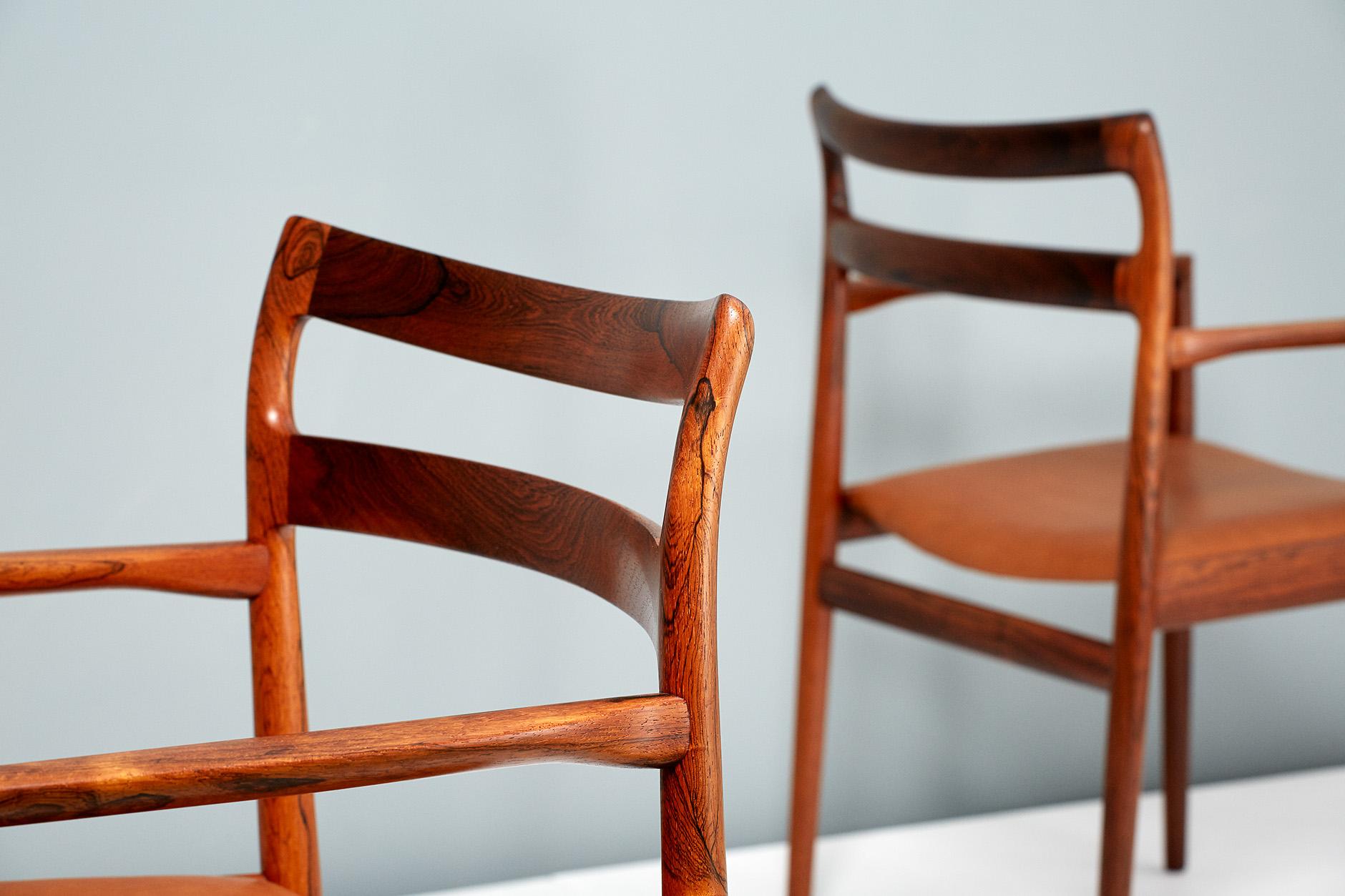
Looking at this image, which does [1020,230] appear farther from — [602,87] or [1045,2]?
[602,87]

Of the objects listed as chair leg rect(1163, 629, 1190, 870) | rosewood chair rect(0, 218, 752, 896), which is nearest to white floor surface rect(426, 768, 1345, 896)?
chair leg rect(1163, 629, 1190, 870)

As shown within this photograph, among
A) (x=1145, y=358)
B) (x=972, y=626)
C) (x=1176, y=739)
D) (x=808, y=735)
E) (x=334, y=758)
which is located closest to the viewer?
(x=334, y=758)

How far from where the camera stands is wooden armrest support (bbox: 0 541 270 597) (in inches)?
23.7

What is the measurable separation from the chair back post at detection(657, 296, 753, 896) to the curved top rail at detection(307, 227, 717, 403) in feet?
0.05

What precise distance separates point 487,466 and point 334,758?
0.66ft

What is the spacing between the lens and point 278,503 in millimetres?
672

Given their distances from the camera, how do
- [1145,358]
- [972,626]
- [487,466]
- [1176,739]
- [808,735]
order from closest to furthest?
[487,466], [1145,358], [972,626], [808,735], [1176,739]

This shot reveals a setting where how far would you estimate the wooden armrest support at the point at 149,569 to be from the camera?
1.97 ft

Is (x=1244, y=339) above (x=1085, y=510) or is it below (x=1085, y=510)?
above

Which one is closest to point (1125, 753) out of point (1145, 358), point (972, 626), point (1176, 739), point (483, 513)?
point (972, 626)

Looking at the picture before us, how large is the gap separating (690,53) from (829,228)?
0.94ft

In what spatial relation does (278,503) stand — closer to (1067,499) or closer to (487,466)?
(487,466)

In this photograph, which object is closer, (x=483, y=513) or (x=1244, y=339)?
(x=483, y=513)

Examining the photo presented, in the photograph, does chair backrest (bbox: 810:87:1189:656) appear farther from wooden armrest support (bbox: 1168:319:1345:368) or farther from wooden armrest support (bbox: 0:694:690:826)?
wooden armrest support (bbox: 0:694:690:826)
